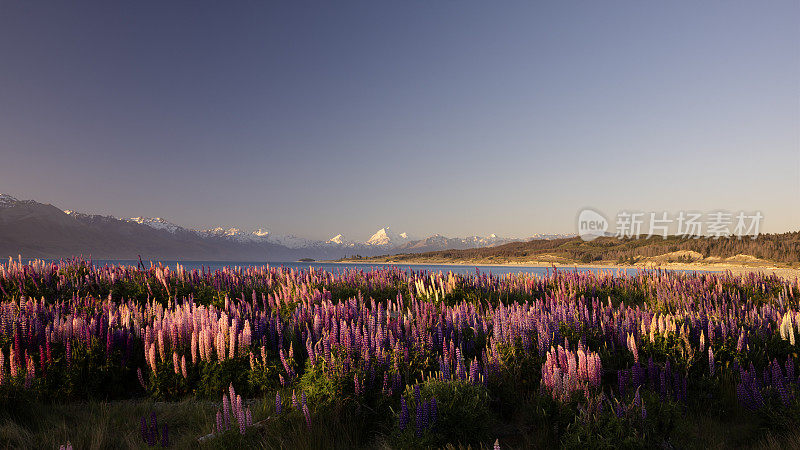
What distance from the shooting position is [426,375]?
14.1 feet

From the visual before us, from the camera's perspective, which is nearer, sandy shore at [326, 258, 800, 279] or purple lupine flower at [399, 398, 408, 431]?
purple lupine flower at [399, 398, 408, 431]

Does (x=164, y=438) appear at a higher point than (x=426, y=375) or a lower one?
lower

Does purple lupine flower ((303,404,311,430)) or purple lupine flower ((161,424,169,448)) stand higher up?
purple lupine flower ((303,404,311,430))

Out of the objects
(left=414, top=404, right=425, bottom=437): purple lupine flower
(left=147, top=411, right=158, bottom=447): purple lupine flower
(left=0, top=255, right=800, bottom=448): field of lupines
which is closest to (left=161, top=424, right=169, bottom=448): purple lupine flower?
(left=0, top=255, right=800, bottom=448): field of lupines

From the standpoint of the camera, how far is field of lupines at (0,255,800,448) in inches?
131

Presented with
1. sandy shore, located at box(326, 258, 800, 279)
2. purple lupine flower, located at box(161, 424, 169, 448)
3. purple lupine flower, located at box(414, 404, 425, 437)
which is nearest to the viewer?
purple lupine flower, located at box(414, 404, 425, 437)

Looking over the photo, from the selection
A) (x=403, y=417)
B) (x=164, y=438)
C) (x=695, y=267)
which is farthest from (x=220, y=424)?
(x=695, y=267)

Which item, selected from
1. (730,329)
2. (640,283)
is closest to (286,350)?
(730,329)

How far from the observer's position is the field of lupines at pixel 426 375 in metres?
3.32

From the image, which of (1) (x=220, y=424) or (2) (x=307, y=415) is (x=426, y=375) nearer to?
(2) (x=307, y=415)

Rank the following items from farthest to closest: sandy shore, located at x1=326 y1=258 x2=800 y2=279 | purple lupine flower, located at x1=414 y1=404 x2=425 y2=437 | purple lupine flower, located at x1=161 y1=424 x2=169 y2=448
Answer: sandy shore, located at x1=326 y1=258 x2=800 y2=279, purple lupine flower, located at x1=161 y1=424 x2=169 y2=448, purple lupine flower, located at x1=414 y1=404 x2=425 y2=437

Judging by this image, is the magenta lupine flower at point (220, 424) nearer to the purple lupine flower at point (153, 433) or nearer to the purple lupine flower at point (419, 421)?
the purple lupine flower at point (153, 433)

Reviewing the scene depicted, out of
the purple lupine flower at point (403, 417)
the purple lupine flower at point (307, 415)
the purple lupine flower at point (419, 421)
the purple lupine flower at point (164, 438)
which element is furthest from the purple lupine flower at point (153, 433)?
the purple lupine flower at point (419, 421)

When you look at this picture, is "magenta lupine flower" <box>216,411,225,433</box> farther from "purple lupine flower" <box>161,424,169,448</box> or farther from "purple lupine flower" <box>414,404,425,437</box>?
"purple lupine flower" <box>414,404,425,437</box>
